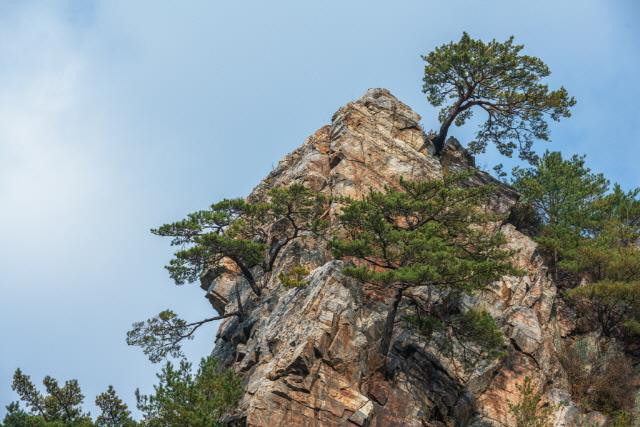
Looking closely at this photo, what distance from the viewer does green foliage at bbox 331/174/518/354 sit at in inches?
1094

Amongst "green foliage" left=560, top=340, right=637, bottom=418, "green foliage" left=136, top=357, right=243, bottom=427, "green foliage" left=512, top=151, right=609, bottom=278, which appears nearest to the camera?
"green foliage" left=136, top=357, right=243, bottom=427

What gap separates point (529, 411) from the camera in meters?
27.2

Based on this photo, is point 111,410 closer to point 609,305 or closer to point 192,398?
point 192,398

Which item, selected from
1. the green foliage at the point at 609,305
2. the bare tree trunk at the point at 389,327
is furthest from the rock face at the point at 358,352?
the green foliage at the point at 609,305

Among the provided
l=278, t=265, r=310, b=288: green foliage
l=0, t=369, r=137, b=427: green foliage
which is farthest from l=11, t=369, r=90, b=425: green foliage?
l=278, t=265, r=310, b=288: green foliage

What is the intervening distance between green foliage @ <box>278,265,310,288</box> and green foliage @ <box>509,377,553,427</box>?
10.3 m

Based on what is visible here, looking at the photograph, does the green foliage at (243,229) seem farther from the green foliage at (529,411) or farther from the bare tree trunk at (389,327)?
the green foliage at (529,411)

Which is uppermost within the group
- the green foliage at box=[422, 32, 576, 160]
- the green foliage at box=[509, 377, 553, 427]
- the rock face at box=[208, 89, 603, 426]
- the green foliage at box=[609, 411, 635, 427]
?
the green foliage at box=[422, 32, 576, 160]

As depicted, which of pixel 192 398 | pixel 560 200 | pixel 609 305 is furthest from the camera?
A: pixel 560 200

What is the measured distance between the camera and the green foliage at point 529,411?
27.0 m

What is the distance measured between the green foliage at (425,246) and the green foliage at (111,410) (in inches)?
430

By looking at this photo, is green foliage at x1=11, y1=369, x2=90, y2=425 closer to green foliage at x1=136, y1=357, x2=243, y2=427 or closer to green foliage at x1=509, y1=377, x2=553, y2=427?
green foliage at x1=136, y1=357, x2=243, y2=427

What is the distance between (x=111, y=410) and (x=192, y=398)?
6011 mm

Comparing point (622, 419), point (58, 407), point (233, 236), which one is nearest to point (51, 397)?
point (58, 407)
